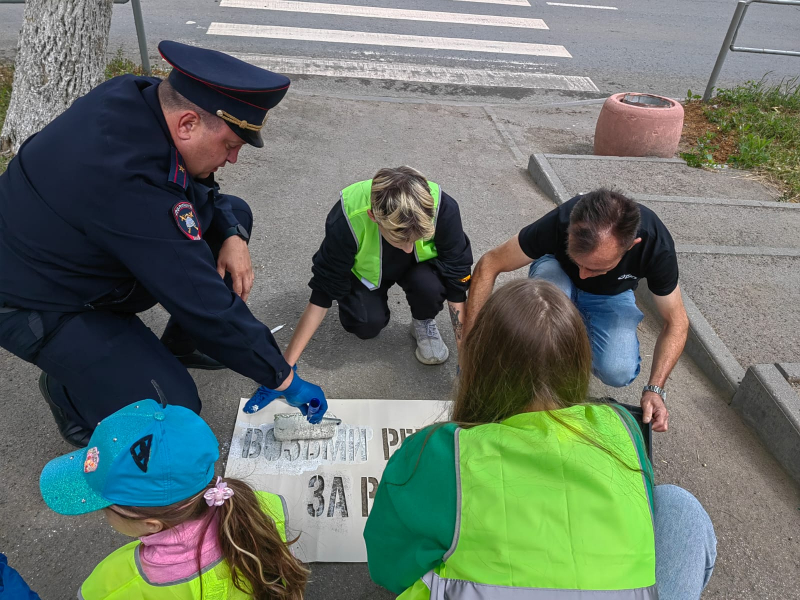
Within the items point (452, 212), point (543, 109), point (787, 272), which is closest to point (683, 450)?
point (452, 212)

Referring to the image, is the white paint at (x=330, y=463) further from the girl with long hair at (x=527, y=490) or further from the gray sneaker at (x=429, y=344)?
the girl with long hair at (x=527, y=490)

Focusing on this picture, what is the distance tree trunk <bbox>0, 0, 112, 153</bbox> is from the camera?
14.0ft

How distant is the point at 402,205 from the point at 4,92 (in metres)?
4.57

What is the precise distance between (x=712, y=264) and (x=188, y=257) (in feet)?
10.3

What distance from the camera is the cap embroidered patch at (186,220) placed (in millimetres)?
1977

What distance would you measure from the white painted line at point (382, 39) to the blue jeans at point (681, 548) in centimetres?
694

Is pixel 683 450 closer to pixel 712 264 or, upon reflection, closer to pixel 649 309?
pixel 649 309

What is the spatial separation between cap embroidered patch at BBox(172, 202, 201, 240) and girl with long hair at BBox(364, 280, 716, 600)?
98 centimetres

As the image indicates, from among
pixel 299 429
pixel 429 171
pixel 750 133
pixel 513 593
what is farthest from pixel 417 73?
pixel 513 593

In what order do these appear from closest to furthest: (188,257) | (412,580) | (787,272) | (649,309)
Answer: (412,580) < (188,257) < (649,309) < (787,272)

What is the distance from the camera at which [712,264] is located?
3.84 metres

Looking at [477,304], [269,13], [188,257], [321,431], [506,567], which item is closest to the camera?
[506,567]

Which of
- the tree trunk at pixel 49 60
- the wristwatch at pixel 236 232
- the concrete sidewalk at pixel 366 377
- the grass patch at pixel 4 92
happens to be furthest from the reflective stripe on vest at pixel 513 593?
the tree trunk at pixel 49 60

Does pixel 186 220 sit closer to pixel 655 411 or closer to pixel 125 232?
pixel 125 232
